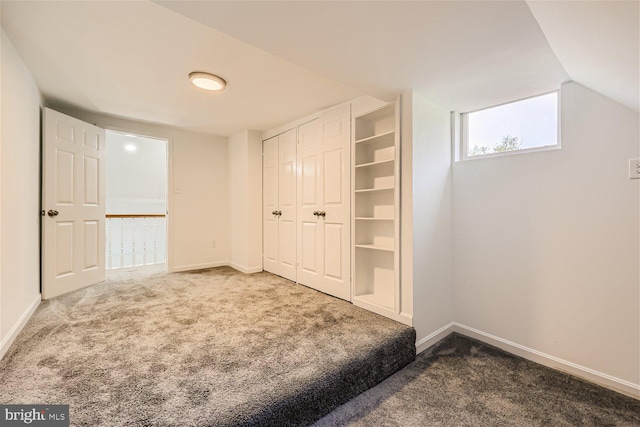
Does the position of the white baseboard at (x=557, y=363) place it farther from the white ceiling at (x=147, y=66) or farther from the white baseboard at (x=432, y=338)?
the white ceiling at (x=147, y=66)

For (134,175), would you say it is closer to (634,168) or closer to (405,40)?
(405,40)

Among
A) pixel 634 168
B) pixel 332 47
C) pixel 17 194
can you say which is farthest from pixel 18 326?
pixel 634 168

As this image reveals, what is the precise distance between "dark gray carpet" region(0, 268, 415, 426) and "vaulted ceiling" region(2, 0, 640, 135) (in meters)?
1.80

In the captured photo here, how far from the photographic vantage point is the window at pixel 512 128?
2.05 meters

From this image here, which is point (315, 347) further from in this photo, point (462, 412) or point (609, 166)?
point (609, 166)

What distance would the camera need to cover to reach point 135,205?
5426mm

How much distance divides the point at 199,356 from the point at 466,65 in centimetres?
249

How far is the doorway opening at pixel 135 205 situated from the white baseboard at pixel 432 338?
3726mm

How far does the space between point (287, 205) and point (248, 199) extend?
2.33ft

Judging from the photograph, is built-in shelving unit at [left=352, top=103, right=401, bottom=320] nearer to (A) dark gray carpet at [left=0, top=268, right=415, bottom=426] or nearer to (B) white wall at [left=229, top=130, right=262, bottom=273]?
(A) dark gray carpet at [left=0, top=268, right=415, bottom=426]

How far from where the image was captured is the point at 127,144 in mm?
5324

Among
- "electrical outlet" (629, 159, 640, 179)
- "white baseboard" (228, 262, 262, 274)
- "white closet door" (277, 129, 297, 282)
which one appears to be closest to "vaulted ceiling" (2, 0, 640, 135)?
"electrical outlet" (629, 159, 640, 179)

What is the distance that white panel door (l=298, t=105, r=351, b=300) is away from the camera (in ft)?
9.21

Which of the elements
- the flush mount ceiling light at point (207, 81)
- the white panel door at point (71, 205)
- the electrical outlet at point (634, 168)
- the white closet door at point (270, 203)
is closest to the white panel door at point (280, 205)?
the white closet door at point (270, 203)
